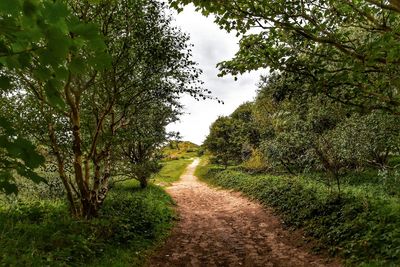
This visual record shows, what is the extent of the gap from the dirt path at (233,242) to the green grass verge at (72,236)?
0.88 meters

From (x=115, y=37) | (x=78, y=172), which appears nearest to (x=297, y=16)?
(x=115, y=37)

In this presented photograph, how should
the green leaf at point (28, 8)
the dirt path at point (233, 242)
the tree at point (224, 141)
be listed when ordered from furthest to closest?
the tree at point (224, 141), the dirt path at point (233, 242), the green leaf at point (28, 8)

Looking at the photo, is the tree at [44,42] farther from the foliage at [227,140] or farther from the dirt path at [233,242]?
the foliage at [227,140]

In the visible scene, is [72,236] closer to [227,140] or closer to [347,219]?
[347,219]

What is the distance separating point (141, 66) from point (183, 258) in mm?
6354

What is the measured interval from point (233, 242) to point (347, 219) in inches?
159

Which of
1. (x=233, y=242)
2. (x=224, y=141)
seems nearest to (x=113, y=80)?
(x=233, y=242)

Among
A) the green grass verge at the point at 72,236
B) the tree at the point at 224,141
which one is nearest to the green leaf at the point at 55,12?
the green grass verge at the point at 72,236

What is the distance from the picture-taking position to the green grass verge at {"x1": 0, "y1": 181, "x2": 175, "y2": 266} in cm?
779

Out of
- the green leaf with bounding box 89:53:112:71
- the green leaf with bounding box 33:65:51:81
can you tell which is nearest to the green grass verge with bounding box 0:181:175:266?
the green leaf with bounding box 33:65:51:81

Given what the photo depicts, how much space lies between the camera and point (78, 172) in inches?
435

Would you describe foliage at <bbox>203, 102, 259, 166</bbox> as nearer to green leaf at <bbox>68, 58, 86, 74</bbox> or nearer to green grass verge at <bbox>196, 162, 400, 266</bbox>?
green grass verge at <bbox>196, 162, 400, 266</bbox>

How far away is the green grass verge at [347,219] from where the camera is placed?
905 cm

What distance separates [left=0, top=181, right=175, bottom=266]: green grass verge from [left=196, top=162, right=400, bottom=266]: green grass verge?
5.72m
